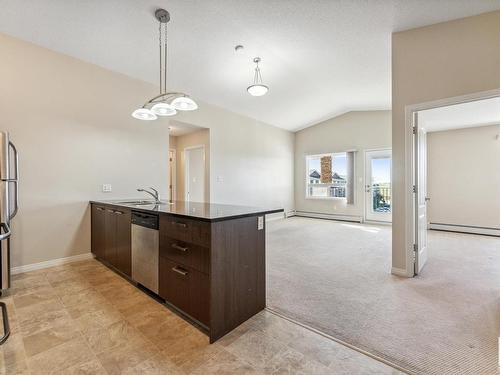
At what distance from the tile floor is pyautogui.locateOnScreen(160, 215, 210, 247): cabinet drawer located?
0.70 metres

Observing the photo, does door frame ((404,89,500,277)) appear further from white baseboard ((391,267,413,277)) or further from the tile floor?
the tile floor

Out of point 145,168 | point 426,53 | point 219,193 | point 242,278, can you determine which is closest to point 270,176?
point 219,193

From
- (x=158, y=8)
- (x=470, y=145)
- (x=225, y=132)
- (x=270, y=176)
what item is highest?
(x=158, y=8)

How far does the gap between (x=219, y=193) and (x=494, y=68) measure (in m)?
4.70

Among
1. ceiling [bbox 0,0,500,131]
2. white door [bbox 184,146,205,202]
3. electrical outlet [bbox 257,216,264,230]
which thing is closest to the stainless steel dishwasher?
electrical outlet [bbox 257,216,264,230]

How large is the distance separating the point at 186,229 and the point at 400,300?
84.6 inches

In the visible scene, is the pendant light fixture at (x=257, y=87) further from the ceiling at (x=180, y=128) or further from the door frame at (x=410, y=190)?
the door frame at (x=410, y=190)

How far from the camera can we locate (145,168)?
4129mm

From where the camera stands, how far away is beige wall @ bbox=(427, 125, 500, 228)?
16.5 ft

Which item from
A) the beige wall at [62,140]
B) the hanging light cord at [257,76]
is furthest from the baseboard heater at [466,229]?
the beige wall at [62,140]

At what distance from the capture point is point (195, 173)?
19.9ft

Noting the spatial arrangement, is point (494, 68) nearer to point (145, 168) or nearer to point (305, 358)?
point (305, 358)

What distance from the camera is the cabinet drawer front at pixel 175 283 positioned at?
1.85 meters

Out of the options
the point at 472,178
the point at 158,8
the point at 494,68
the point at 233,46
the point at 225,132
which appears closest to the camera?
the point at 494,68
